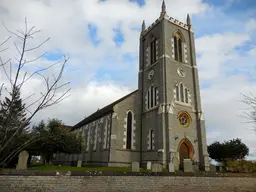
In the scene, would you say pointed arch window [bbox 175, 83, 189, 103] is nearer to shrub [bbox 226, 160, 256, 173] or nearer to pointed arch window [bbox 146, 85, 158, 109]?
pointed arch window [bbox 146, 85, 158, 109]

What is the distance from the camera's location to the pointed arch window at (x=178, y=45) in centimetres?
2794

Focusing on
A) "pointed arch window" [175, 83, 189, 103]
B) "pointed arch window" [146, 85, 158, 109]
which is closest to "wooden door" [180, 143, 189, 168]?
"pointed arch window" [175, 83, 189, 103]

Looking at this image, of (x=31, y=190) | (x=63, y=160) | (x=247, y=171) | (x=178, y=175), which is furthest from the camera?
(x=63, y=160)

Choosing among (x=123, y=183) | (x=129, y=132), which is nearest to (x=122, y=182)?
(x=123, y=183)

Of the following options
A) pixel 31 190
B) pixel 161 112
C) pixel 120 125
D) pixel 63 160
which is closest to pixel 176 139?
pixel 161 112

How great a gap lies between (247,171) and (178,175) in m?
7.32

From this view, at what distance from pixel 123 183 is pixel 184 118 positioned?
15233 millimetres

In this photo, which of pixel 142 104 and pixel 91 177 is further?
pixel 142 104

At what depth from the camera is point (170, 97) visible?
24078mm

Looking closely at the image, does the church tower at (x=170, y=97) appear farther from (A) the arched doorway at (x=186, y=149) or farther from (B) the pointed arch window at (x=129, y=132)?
(B) the pointed arch window at (x=129, y=132)

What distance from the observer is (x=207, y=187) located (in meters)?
13.1

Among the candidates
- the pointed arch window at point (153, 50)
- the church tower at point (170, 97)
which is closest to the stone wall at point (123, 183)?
the church tower at point (170, 97)

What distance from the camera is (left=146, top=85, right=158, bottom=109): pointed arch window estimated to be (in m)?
25.3

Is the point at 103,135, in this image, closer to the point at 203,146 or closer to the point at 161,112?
the point at 161,112
